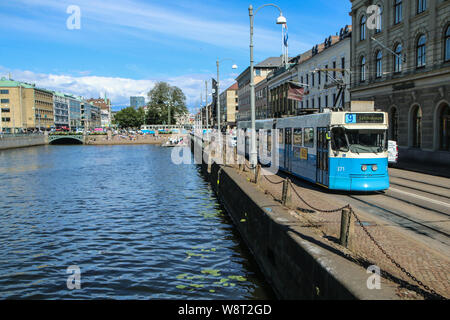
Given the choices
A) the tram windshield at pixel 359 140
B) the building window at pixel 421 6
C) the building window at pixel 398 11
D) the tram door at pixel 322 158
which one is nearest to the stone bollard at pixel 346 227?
the tram windshield at pixel 359 140

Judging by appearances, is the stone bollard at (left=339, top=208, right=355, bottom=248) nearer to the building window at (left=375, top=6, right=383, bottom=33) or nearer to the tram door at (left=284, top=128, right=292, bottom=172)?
the tram door at (left=284, top=128, right=292, bottom=172)

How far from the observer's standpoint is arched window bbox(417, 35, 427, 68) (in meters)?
29.5

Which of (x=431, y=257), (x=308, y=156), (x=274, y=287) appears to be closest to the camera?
(x=431, y=257)

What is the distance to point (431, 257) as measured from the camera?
812 cm

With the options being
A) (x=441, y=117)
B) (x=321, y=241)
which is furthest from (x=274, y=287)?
(x=441, y=117)

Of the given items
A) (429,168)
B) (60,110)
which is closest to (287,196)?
(429,168)

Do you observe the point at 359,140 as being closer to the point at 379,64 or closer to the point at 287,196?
the point at 287,196

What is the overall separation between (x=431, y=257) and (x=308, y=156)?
1070cm

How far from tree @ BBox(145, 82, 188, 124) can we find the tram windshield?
5361 inches

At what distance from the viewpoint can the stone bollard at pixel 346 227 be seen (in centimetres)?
794

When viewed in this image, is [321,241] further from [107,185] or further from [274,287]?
[107,185]

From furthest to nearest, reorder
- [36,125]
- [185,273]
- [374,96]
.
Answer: [36,125] < [374,96] < [185,273]

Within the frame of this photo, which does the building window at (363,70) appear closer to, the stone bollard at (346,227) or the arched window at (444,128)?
the arched window at (444,128)

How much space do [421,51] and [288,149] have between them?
571 inches
